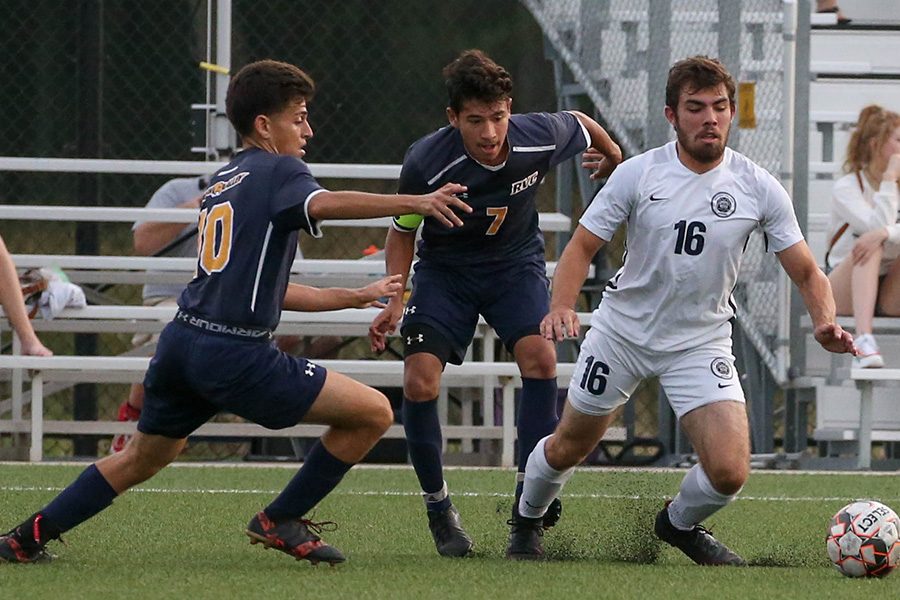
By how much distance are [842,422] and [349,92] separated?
5.42 metres

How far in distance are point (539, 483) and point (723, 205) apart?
1137 millimetres

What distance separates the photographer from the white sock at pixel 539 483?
589 cm

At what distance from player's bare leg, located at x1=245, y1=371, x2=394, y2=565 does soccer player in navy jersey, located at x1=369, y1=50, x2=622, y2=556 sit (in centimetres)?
64

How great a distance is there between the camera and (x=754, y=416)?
10.1 meters

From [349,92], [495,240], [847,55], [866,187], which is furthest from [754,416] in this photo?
[349,92]

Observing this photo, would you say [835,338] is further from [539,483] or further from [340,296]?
[340,296]

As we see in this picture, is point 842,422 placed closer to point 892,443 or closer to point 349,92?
point 892,443

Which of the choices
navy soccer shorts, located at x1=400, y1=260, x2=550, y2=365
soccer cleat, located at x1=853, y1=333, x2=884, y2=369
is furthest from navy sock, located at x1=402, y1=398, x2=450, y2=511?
soccer cleat, located at x1=853, y1=333, x2=884, y2=369

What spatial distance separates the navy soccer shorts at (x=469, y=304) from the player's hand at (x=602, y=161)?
0.49 metres

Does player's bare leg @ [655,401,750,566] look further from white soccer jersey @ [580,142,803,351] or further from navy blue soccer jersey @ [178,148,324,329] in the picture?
navy blue soccer jersey @ [178,148,324,329]

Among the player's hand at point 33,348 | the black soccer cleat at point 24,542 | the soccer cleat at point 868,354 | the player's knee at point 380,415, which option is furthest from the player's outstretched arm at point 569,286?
the player's hand at point 33,348

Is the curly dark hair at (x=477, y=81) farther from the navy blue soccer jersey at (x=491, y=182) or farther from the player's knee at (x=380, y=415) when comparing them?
the player's knee at (x=380, y=415)

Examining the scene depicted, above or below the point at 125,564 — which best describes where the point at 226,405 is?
above

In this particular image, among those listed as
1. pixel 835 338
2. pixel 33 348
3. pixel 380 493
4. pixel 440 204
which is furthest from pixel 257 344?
pixel 33 348
